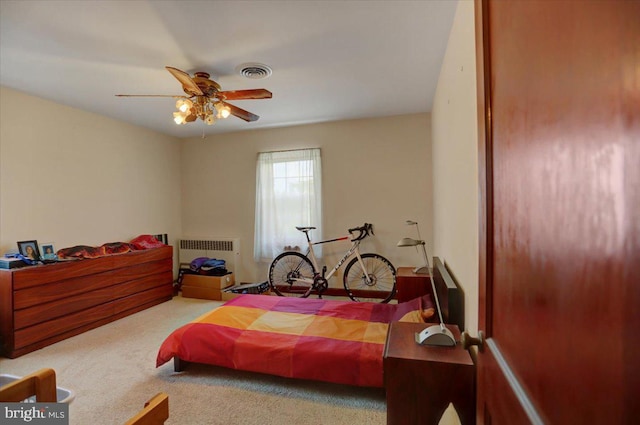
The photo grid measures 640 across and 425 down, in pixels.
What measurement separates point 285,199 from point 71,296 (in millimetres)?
2738

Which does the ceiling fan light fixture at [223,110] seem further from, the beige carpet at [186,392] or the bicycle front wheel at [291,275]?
the bicycle front wheel at [291,275]

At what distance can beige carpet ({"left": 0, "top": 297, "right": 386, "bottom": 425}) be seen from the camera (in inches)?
72.3

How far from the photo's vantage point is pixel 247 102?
3.40m

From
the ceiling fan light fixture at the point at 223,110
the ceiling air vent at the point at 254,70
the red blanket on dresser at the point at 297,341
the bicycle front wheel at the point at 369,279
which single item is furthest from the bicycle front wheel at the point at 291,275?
the ceiling air vent at the point at 254,70

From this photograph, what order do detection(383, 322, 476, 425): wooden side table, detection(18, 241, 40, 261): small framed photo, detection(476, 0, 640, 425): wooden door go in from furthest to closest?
detection(18, 241, 40, 261): small framed photo
detection(383, 322, 476, 425): wooden side table
detection(476, 0, 640, 425): wooden door

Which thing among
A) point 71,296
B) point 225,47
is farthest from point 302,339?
point 71,296

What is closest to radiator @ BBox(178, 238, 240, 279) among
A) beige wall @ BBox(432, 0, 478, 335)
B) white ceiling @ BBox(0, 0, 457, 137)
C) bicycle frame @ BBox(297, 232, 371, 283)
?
bicycle frame @ BBox(297, 232, 371, 283)

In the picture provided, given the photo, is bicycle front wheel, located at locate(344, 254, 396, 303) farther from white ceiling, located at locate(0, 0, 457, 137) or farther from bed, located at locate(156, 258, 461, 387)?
white ceiling, located at locate(0, 0, 457, 137)

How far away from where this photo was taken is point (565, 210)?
1.39ft

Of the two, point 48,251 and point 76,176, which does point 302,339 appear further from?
point 76,176

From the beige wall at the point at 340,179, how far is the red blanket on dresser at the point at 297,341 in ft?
5.47

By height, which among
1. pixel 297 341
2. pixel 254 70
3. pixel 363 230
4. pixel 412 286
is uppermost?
pixel 254 70

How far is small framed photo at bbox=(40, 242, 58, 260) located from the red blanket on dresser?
70.0 inches

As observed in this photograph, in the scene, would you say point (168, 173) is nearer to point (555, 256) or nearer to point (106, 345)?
point (106, 345)
